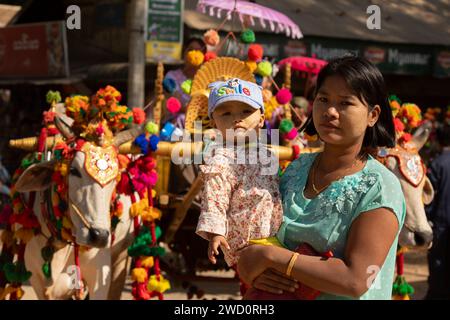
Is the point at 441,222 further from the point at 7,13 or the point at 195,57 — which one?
the point at 7,13

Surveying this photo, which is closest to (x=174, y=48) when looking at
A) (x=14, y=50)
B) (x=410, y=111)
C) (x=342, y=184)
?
(x=14, y=50)

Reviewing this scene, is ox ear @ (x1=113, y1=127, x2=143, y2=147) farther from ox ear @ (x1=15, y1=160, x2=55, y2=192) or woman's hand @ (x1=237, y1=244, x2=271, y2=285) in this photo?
woman's hand @ (x1=237, y1=244, x2=271, y2=285)

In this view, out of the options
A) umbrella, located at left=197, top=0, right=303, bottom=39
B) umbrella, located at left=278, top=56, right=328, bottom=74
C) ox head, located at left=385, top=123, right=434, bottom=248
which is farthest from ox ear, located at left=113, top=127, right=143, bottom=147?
umbrella, located at left=278, top=56, right=328, bottom=74

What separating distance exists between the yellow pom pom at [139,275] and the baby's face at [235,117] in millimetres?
2767

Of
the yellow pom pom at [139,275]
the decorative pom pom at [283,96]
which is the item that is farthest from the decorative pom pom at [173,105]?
the yellow pom pom at [139,275]

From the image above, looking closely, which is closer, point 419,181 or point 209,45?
point 419,181

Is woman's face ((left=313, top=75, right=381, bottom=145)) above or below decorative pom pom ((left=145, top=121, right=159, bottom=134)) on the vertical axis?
above

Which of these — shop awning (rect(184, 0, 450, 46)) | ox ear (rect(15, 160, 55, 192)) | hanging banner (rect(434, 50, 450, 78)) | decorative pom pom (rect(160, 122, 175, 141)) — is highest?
shop awning (rect(184, 0, 450, 46))

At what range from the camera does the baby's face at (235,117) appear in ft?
9.74

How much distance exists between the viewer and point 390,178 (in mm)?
2361

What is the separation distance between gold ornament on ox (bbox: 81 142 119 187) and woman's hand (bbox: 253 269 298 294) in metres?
2.77

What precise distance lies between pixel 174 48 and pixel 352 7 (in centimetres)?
557

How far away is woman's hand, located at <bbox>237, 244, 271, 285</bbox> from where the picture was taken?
232 cm
